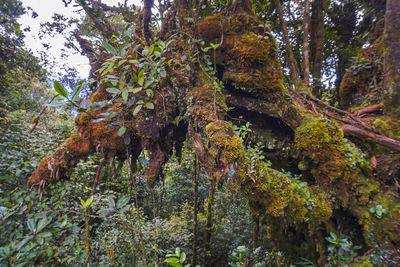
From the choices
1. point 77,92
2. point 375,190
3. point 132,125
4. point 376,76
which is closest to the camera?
point 77,92

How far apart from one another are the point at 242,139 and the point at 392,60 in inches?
88.2

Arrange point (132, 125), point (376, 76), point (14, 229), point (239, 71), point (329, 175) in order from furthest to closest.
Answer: point (376, 76)
point (239, 71)
point (132, 125)
point (329, 175)
point (14, 229)

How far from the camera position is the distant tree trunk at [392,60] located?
2.45 metres

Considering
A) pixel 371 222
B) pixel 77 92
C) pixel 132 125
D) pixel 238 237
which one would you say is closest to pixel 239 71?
pixel 132 125

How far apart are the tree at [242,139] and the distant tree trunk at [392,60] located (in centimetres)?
28

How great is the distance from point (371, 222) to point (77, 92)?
10.5ft

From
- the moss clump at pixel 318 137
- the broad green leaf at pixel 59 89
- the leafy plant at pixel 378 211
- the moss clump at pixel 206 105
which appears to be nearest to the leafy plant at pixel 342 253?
the leafy plant at pixel 378 211

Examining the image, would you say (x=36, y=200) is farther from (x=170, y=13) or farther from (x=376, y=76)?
(x=376, y=76)

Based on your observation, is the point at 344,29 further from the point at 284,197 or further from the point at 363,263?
the point at 363,263

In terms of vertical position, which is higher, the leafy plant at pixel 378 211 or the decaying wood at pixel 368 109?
the decaying wood at pixel 368 109

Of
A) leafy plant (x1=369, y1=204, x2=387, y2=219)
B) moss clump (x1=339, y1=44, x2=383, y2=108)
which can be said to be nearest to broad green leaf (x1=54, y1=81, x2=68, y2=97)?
leafy plant (x1=369, y1=204, x2=387, y2=219)

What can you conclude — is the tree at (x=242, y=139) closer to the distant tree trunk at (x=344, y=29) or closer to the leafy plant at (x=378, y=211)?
the leafy plant at (x=378, y=211)

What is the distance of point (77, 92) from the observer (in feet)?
5.36

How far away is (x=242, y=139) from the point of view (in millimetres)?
2652
